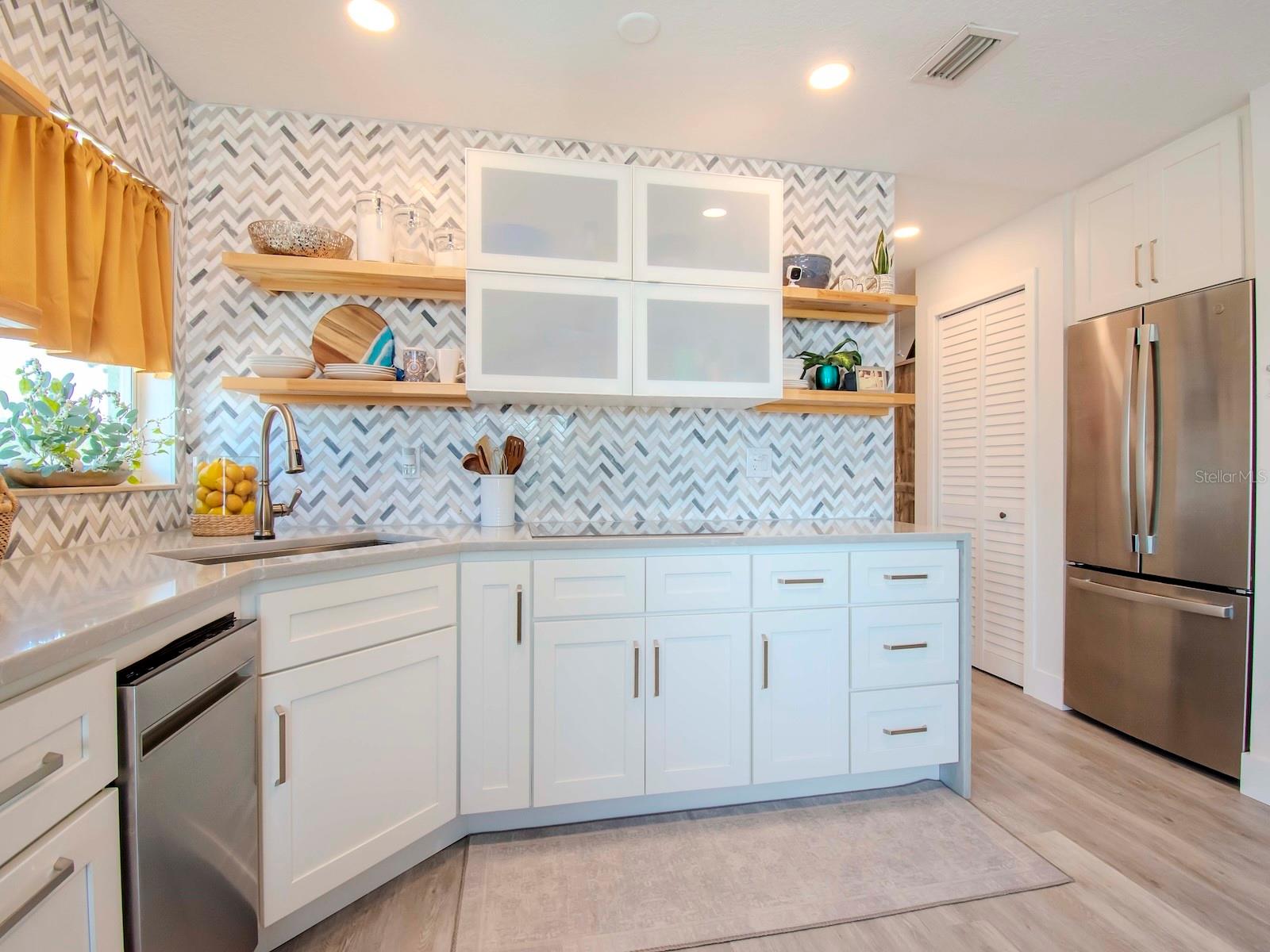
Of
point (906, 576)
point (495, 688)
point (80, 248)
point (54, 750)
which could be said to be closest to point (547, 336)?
point (495, 688)

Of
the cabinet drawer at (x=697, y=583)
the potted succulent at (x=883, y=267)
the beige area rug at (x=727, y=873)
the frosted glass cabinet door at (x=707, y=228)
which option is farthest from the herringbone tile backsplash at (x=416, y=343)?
the beige area rug at (x=727, y=873)

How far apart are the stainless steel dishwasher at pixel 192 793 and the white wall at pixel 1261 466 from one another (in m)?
3.12

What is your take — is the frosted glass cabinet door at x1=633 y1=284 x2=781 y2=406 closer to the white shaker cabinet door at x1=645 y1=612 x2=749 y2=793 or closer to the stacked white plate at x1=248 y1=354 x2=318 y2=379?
the white shaker cabinet door at x1=645 y1=612 x2=749 y2=793

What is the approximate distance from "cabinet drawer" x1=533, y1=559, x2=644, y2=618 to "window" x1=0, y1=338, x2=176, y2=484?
1408mm

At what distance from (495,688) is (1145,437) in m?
2.73

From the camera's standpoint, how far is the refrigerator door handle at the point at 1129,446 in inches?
98.0

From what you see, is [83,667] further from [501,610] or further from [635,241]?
[635,241]

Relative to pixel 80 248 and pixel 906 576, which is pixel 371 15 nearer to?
pixel 80 248

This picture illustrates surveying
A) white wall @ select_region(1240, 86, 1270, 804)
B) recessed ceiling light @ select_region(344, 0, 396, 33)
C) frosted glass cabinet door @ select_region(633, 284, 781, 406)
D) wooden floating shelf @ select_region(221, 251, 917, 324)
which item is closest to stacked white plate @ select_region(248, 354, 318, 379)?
wooden floating shelf @ select_region(221, 251, 917, 324)

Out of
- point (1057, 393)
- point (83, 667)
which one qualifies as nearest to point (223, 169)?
point (83, 667)

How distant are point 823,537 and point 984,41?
1.66 metres

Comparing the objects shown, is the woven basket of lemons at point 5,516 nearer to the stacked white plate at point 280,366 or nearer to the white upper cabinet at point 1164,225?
the stacked white plate at point 280,366

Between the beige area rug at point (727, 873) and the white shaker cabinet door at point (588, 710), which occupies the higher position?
the white shaker cabinet door at point (588, 710)

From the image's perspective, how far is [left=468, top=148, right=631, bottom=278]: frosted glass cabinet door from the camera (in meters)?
2.03
